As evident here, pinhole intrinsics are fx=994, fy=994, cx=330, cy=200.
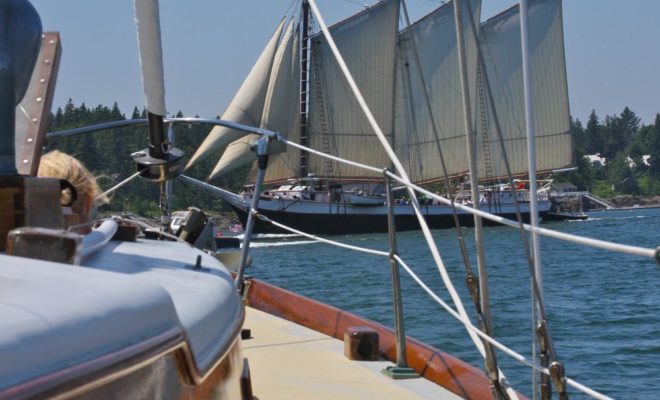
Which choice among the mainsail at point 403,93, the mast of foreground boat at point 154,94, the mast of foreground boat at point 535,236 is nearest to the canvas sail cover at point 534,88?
the mainsail at point 403,93

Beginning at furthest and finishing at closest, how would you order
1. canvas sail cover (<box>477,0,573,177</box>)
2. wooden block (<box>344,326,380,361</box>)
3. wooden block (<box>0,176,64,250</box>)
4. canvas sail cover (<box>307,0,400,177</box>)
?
canvas sail cover (<box>477,0,573,177</box>), canvas sail cover (<box>307,0,400,177</box>), wooden block (<box>344,326,380,361</box>), wooden block (<box>0,176,64,250</box>)

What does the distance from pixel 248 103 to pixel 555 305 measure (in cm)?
2819

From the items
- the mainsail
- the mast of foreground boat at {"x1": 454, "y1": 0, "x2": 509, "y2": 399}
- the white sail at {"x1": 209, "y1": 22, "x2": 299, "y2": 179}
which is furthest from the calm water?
the mainsail

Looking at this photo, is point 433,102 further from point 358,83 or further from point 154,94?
point 154,94

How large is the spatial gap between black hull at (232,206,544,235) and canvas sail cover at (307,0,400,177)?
8.96 feet

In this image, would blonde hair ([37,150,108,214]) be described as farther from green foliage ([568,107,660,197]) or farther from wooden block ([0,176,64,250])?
green foliage ([568,107,660,197])

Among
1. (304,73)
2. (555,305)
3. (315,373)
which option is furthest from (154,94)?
(304,73)

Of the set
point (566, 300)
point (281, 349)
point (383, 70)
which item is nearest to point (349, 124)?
point (383, 70)

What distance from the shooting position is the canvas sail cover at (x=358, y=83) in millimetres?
41500

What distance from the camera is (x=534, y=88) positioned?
145ft

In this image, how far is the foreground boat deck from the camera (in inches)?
110

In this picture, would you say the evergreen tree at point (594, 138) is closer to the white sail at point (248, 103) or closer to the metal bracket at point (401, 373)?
the white sail at point (248, 103)

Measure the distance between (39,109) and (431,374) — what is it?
1.55 meters

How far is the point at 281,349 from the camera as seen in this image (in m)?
3.44
